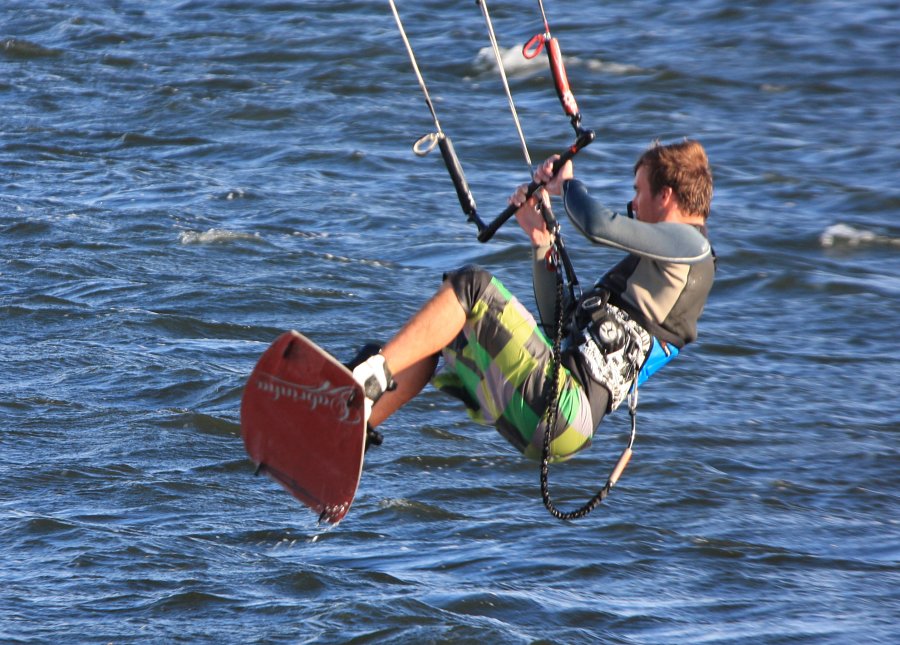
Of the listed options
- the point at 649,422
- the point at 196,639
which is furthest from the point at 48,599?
the point at 649,422

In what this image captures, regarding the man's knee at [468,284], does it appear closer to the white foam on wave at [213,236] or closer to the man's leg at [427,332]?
the man's leg at [427,332]

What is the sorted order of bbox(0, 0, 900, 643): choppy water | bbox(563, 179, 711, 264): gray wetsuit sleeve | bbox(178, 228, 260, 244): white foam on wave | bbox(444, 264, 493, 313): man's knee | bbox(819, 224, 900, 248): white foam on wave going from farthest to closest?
1. bbox(819, 224, 900, 248): white foam on wave
2. bbox(178, 228, 260, 244): white foam on wave
3. bbox(0, 0, 900, 643): choppy water
4. bbox(444, 264, 493, 313): man's knee
5. bbox(563, 179, 711, 264): gray wetsuit sleeve

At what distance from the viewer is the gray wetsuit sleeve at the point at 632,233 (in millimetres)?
4926

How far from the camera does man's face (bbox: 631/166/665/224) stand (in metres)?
5.34

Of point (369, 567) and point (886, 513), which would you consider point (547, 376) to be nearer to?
point (369, 567)

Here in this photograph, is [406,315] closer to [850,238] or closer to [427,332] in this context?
[850,238]

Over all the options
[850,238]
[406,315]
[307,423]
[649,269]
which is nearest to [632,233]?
[649,269]

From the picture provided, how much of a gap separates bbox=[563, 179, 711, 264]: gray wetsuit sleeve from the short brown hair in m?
0.16

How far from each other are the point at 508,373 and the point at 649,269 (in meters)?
0.68

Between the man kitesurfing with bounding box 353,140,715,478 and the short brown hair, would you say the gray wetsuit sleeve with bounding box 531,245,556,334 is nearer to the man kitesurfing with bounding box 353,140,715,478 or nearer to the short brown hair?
the man kitesurfing with bounding box 353,140,715,478

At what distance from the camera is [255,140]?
45.1ft

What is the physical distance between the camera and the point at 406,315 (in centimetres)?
948

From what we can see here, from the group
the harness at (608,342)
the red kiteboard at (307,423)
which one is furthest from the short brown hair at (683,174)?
the red kiteboard at (307,423)

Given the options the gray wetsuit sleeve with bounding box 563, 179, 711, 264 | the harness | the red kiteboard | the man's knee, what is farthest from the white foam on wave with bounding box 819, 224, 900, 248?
the red kiteboard
